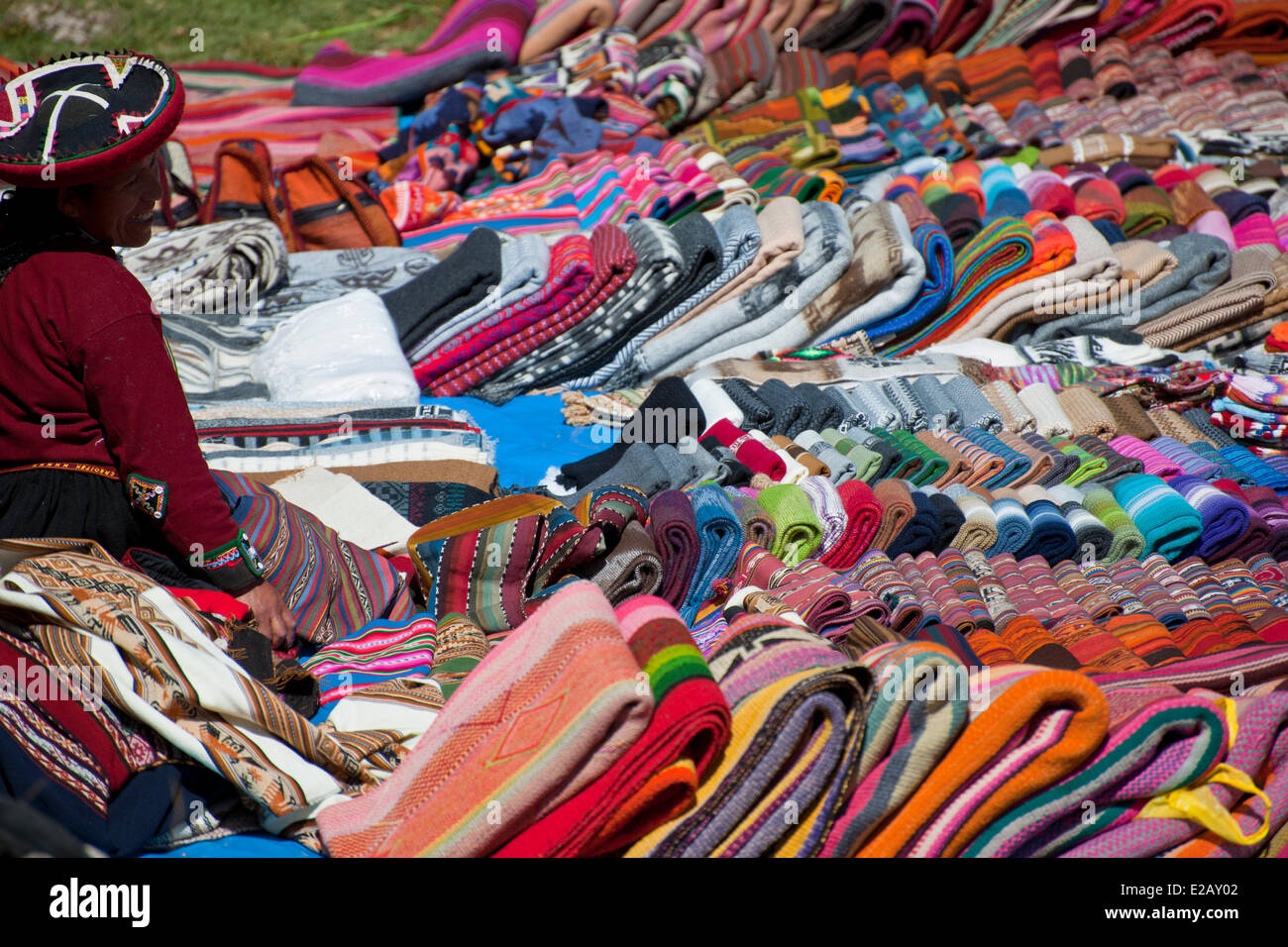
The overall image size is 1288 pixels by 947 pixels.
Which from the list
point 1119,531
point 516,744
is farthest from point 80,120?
point 1119,531

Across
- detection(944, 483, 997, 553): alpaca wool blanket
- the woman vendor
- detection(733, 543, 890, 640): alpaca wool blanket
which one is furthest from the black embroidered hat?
detection(944, 483, 997, 553): alpaca wool blanket

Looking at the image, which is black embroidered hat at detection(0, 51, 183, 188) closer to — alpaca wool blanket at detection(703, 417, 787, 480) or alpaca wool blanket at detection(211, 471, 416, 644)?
alpaca wool blanket at detection(211, 471, 416, 644)

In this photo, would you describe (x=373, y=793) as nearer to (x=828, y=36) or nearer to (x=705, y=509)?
(x=705, y=509)

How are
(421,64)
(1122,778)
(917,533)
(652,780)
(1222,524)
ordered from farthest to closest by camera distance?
(421,64) < (1222,524) < (917,533) < (1122,778) < (652,780)

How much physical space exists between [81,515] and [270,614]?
392mm

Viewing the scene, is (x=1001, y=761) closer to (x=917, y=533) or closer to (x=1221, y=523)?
(x=917, y=533)

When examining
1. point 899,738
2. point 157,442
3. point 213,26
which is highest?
point 213,26

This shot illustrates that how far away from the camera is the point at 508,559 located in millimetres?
2357

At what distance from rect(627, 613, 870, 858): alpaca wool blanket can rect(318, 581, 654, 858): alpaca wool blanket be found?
14 cm

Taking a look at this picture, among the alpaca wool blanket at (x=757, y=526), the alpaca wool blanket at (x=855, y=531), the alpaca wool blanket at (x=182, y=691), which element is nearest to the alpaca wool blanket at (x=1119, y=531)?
the alpaca wool blanket at (x=855, y=531)

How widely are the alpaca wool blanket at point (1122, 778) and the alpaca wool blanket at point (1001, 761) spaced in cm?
2

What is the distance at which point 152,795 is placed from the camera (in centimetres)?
159

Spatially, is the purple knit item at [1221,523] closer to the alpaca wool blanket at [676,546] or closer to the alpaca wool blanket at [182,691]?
the alpaca wool blanket at [676,546]

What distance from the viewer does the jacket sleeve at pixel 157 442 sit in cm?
190
